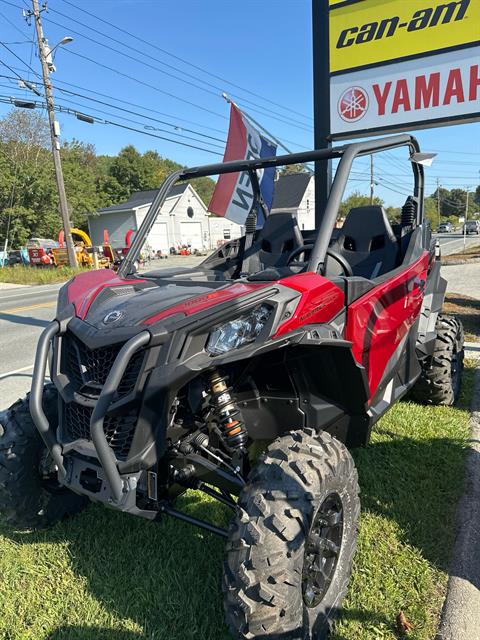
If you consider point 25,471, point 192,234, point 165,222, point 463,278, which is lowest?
point 463,278

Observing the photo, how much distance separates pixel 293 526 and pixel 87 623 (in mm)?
1138

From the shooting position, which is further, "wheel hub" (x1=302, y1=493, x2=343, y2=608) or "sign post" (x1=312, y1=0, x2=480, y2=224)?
"sign post" (x1=312, y1=0, x2=480, y2=224)

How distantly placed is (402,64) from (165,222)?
38692mm

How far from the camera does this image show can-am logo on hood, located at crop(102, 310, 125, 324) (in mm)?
2207

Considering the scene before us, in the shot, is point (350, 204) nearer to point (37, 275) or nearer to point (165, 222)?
point (165, 222)

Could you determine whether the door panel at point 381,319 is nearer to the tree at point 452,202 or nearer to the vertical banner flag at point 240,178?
the vertical banner flag at point 240,178

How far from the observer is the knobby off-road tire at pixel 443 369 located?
14.0 ft

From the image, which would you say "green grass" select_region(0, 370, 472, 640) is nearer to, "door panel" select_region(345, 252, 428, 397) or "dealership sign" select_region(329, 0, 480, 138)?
"door panel" select_region(345, 252, 428, 397)

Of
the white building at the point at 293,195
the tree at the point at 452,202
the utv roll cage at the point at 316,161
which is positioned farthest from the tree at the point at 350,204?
the tree at the point at 452,202

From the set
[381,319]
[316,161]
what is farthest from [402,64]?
[381,319]

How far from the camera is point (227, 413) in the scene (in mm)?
2186

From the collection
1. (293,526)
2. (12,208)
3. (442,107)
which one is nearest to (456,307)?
(442,107)

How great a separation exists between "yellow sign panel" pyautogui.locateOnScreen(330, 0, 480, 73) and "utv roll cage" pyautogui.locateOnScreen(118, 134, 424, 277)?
9.36ft

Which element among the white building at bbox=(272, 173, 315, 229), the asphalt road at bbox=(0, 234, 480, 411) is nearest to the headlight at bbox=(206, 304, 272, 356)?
the asphalt road at bbox=(0, 234, 480, 411)
